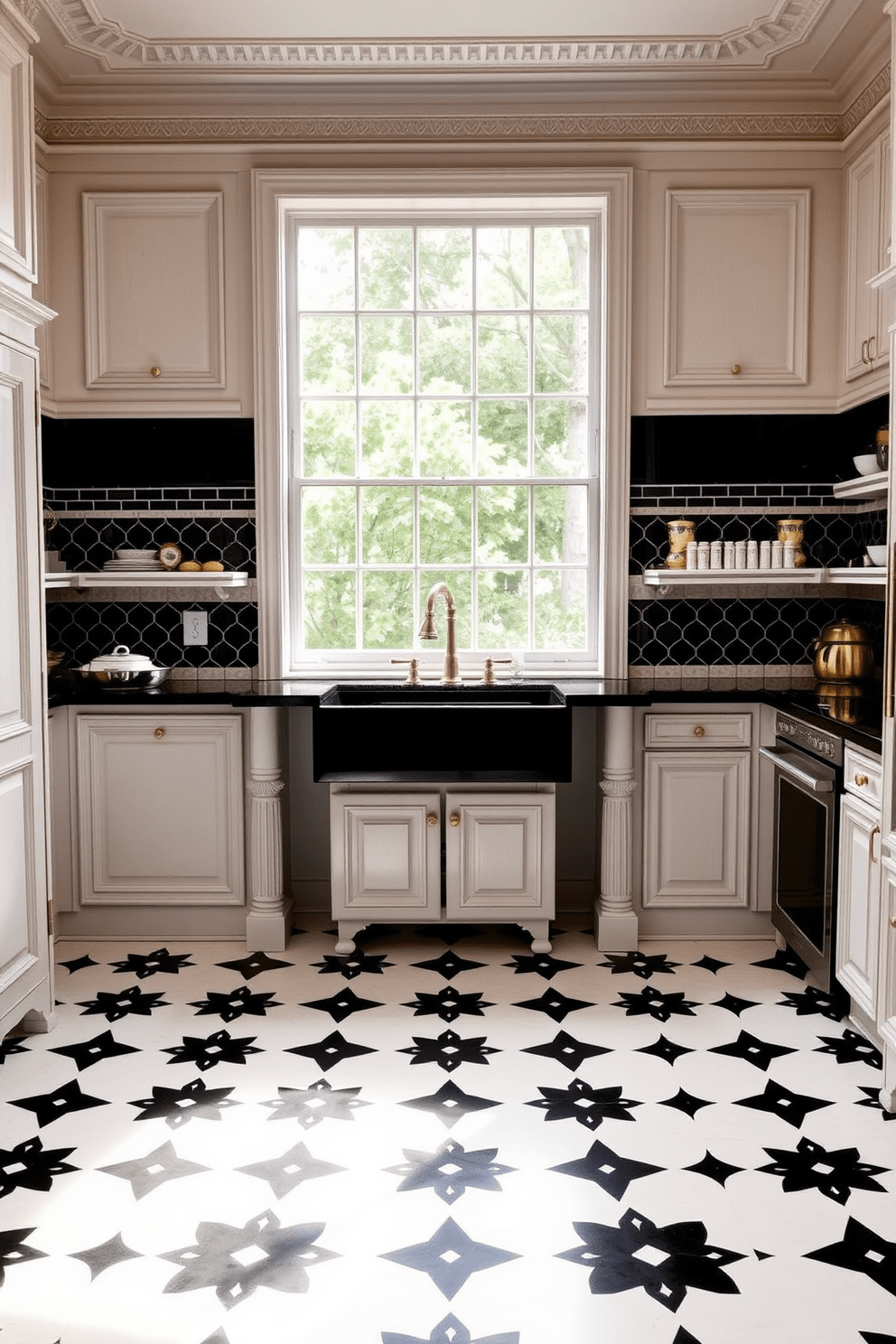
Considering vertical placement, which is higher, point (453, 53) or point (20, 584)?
point (453, 53)

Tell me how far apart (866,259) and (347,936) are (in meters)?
3.03

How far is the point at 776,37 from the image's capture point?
391 centimetres

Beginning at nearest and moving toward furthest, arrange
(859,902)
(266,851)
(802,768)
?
(859,902)
(802,768)
(266,851)

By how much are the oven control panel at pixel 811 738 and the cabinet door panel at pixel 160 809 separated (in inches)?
77.0

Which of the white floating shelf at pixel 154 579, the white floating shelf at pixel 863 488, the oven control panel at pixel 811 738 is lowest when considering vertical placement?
the oven control panel at pixel 811 738

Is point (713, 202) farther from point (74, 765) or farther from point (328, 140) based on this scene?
point (74, 765)

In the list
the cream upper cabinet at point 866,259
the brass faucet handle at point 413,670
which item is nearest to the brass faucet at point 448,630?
the brass faucet handle at point 413,670

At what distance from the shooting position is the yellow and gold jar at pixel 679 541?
439cm

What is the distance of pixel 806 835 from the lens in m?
3.72

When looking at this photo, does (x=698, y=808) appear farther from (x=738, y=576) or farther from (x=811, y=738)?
(x=738, y=576)

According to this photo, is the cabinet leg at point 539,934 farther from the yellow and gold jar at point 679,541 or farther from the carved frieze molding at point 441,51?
the carved frieze molding at point 441,51

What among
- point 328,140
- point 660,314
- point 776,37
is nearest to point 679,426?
point 660,314

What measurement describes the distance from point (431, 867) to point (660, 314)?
7.41ft

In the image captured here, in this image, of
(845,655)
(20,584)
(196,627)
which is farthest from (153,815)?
(845,655)
